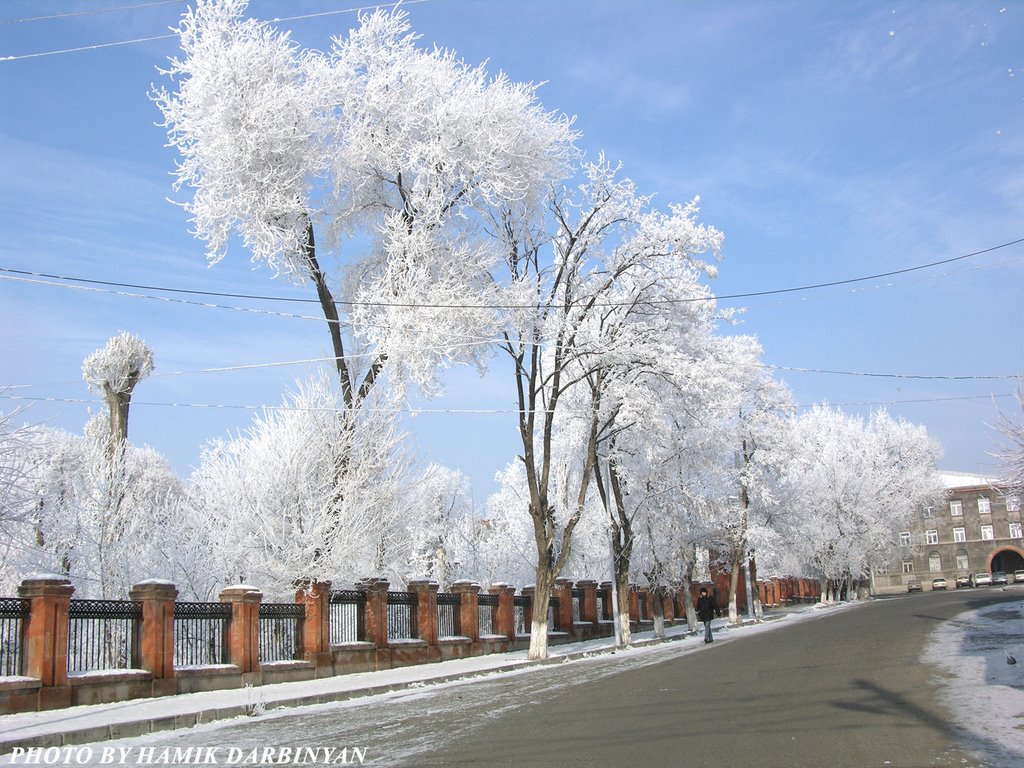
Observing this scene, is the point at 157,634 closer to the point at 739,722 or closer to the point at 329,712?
the point at 329,712

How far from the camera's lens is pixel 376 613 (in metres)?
24.4

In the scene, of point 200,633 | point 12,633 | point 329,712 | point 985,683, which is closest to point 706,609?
point 200,633

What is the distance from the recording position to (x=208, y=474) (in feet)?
113

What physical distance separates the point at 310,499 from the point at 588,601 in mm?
14508

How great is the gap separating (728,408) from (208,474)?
20180 millimetres

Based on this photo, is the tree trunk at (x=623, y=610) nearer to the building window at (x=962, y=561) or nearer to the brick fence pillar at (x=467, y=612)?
the brick fence pillar at (x=467, y=612)

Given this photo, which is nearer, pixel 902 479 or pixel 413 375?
pixel 413 375

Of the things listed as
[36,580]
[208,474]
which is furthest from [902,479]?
[36,580]

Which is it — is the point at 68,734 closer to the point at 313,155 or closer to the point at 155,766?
the point at 155,766

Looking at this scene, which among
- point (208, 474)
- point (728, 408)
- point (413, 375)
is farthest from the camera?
point (728, 408)

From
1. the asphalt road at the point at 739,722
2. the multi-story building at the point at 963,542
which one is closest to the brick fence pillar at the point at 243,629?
the asphalt road at the point at 739,722

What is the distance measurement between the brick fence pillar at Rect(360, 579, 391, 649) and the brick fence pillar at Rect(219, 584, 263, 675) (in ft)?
14.0

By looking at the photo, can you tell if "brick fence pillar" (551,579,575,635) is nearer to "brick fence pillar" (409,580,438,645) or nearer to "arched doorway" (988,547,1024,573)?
"brick fence pillar" (409,580,438,645)

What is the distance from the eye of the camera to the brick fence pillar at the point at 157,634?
57.9 ft
